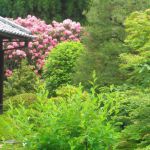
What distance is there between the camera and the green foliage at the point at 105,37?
448 inches

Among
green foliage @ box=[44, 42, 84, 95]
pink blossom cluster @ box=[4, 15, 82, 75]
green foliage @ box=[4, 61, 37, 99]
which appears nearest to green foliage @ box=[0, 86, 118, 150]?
green foliage @ box=[44, 42, 84, 95]

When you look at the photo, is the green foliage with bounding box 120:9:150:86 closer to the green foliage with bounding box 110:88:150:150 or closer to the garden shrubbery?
the garden shrubbery

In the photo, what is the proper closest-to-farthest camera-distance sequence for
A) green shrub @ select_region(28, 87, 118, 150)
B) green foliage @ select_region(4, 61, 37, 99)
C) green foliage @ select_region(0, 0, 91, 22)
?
green shrub @ select_region(28, 87, 118, 150) → green foliage @ select_region(4, 61, 37, 99) → green foliage @ select_region(0, 0, 91, 22)

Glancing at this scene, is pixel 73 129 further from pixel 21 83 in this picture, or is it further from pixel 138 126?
pixel 21 83

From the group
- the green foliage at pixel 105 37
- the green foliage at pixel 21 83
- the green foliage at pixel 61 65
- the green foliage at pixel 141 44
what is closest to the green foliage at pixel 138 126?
the green foliage at pixel 141 44

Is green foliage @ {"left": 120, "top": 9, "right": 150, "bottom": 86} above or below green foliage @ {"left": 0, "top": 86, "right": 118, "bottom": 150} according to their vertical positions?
above

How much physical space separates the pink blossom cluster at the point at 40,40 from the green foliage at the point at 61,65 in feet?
15.9

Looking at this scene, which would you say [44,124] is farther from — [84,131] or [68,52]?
[68,52]

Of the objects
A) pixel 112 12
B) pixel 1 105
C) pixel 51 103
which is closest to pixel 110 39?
pixel 112 12

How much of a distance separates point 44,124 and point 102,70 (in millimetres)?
5909

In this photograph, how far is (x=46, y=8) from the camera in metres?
29.8

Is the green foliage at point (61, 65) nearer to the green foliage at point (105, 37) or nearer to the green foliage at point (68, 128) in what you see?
the green foliage at point (105, 37)

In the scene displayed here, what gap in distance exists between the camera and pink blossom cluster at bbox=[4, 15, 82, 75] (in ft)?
73.0

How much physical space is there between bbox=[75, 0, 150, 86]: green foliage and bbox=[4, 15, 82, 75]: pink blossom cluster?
9955 millimetres
